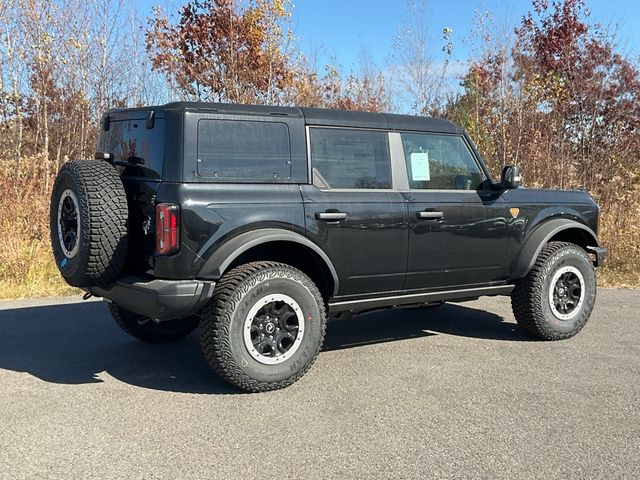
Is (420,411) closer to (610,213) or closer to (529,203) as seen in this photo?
(529,203)

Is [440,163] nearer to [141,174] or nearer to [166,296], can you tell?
[141,174]

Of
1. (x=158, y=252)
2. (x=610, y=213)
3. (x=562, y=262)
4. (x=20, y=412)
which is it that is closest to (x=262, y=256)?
(x=158, y=252)

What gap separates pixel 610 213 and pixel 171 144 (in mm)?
8564

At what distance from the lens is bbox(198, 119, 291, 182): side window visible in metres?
4.05

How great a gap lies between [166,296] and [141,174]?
91 centimetres

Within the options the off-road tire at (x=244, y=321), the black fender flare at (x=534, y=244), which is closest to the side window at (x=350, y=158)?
the off-road tire at (x=244, y=321)

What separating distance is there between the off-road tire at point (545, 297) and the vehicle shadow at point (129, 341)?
0.97ft

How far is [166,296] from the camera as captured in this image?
3832 mm

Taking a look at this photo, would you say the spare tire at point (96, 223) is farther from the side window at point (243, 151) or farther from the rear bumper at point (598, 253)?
the rear bumper at point (598, 253)

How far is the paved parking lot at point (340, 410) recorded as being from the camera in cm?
310

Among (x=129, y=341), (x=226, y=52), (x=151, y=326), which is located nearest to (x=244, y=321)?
(x=151, y=326)

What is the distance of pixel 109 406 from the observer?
12.8ft

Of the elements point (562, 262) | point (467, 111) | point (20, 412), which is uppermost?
point (467, 111)

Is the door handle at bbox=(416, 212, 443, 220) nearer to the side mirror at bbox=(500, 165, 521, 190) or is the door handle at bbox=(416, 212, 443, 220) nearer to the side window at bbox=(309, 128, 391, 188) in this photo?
the side window at bbox=(309, 128, 391, 188)
